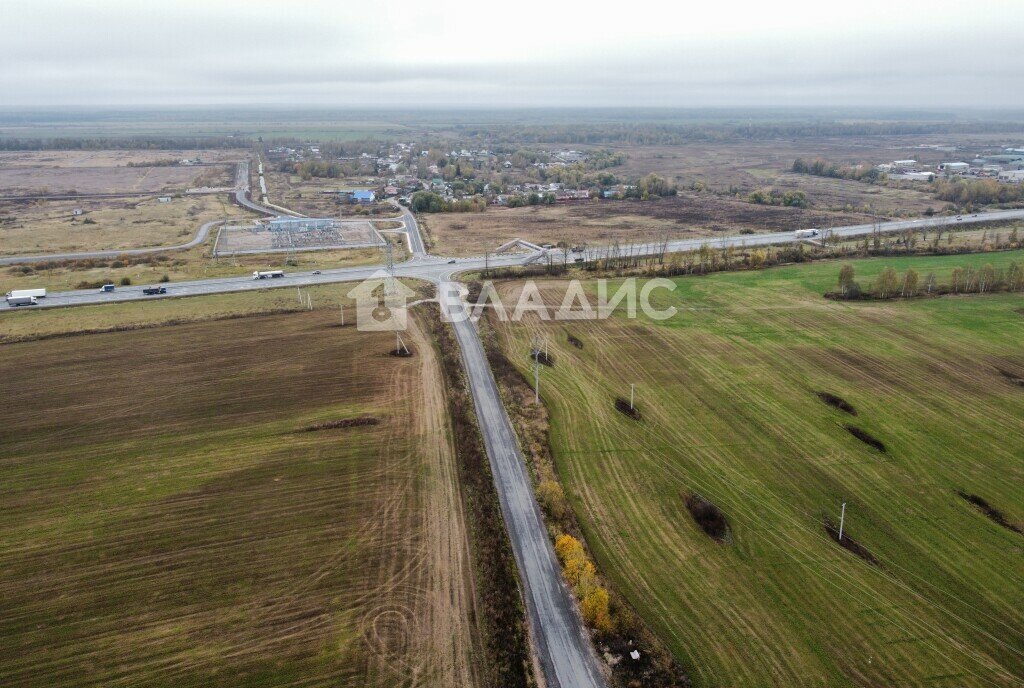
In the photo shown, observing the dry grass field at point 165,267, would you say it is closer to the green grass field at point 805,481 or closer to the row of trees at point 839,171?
the green grass field at point 805,481

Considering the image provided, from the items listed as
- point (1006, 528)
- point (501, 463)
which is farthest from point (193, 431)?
point (1006, 528)

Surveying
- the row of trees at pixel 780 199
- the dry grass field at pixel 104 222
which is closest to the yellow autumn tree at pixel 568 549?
the dry grass field at pixel 104 222

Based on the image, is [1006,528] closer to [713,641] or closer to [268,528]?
[713,641]

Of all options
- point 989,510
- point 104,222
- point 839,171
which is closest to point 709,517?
point 989,510

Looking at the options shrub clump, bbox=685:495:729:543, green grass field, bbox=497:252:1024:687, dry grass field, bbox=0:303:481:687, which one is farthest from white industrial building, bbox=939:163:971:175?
dry grass field, bbox=0:303:481:687

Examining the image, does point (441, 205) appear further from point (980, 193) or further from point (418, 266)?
point (980, 193)
